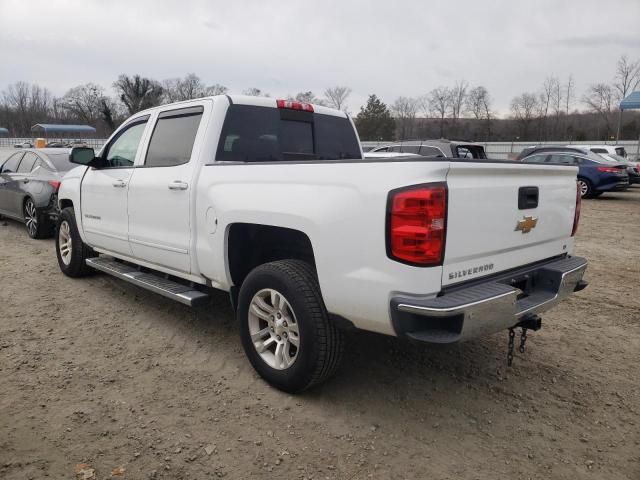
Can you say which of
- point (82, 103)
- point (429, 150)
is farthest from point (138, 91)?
point (429, 150)

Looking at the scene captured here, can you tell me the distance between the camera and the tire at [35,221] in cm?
826

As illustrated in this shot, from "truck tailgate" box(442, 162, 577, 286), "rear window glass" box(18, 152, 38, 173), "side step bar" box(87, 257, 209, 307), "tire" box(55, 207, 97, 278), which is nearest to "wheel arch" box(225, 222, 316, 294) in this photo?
"side step bar" box(87, 257, 209, 307)

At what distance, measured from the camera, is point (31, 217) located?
854cm

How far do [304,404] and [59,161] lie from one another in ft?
23.6

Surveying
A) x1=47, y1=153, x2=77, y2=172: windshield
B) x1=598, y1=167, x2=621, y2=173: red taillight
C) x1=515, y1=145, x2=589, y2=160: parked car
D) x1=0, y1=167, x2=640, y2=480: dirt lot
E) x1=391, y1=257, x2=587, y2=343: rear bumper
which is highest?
x1=515, y1=145, x2=589, y2=160: parked car

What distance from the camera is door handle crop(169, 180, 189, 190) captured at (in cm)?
383

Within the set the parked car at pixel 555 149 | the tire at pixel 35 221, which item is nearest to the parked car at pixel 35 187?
the tire at pixel 35 221

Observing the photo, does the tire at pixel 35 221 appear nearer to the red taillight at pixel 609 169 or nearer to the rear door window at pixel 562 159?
the rear door window at pixel 562 159

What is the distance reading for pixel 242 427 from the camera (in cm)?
298

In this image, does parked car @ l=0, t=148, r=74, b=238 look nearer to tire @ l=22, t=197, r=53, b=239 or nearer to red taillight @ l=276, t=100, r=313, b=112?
tire @ l=22, t=197, r=53, b=239

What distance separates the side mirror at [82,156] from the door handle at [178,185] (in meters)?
1.60

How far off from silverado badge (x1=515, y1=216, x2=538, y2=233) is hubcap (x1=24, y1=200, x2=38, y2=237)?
7906 millimetres

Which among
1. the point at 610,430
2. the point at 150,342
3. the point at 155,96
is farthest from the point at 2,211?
the point at 155,96

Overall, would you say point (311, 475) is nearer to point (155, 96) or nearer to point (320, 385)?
point (320, 385)
